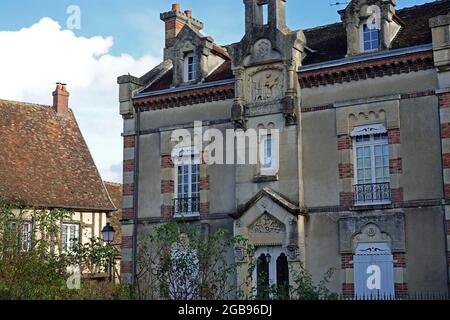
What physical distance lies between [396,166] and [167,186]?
7.15 metres

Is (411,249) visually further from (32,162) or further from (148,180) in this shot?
(32,162)

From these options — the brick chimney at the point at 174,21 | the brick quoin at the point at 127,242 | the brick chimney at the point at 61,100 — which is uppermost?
the brick chimney at the point at 174,21

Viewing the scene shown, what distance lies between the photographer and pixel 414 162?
17375 millimetres

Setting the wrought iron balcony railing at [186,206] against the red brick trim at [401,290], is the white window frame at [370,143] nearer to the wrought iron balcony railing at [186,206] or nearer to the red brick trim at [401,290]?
the red brick trim at [401,290]

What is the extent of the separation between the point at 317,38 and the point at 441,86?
505 cm

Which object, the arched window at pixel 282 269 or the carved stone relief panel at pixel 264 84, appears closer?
the arched window at pixel 282 269

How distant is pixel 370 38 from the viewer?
18.7 metres

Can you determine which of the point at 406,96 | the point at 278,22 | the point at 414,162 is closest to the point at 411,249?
the point at 414,162

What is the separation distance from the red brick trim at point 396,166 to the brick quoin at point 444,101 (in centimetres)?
170

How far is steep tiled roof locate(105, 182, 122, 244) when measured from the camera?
1184 inches

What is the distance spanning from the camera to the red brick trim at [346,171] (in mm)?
18219

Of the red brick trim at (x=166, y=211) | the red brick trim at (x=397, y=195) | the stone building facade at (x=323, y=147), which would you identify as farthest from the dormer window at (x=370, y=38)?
the red brick trim at (x=166, y=211)

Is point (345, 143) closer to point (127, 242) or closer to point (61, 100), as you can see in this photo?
point (127, 242)

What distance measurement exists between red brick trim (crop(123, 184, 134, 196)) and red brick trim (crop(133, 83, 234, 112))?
2461mm
